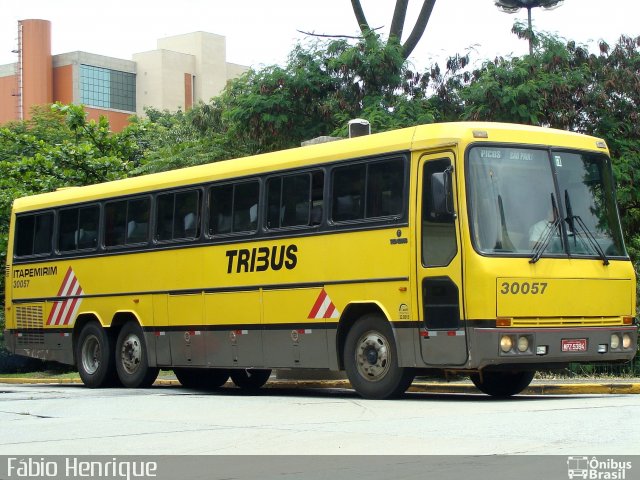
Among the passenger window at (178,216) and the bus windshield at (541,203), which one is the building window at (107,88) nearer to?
the passenger window at (178,216)

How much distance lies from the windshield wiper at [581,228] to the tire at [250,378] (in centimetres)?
698

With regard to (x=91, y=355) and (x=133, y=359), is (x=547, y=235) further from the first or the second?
(x=91, y=355)

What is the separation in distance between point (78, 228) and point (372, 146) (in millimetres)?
7748

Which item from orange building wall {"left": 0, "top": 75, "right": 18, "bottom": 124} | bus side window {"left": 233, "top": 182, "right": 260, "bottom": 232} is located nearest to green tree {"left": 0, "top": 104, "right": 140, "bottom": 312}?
bus side window {"left": 233, "top": 182, "right": 260, "bottom": 232}

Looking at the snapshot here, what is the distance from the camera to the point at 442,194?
14188 millimetres

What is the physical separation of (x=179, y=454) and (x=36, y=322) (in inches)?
517

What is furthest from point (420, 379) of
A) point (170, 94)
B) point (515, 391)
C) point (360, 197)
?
point (170, 94)

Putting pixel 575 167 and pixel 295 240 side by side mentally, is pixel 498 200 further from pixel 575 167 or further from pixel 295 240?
pixel 295 240

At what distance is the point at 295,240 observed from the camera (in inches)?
649

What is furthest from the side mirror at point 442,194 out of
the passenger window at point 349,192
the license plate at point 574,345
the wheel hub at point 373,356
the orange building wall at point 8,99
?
the orange building wall at point 8,99

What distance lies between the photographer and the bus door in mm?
14164

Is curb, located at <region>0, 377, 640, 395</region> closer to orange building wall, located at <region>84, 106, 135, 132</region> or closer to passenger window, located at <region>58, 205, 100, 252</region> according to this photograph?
passenger window, located at <region>58, 205, 100, 252</region>

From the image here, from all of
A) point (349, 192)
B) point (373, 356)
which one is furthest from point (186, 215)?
point (373, 356)
